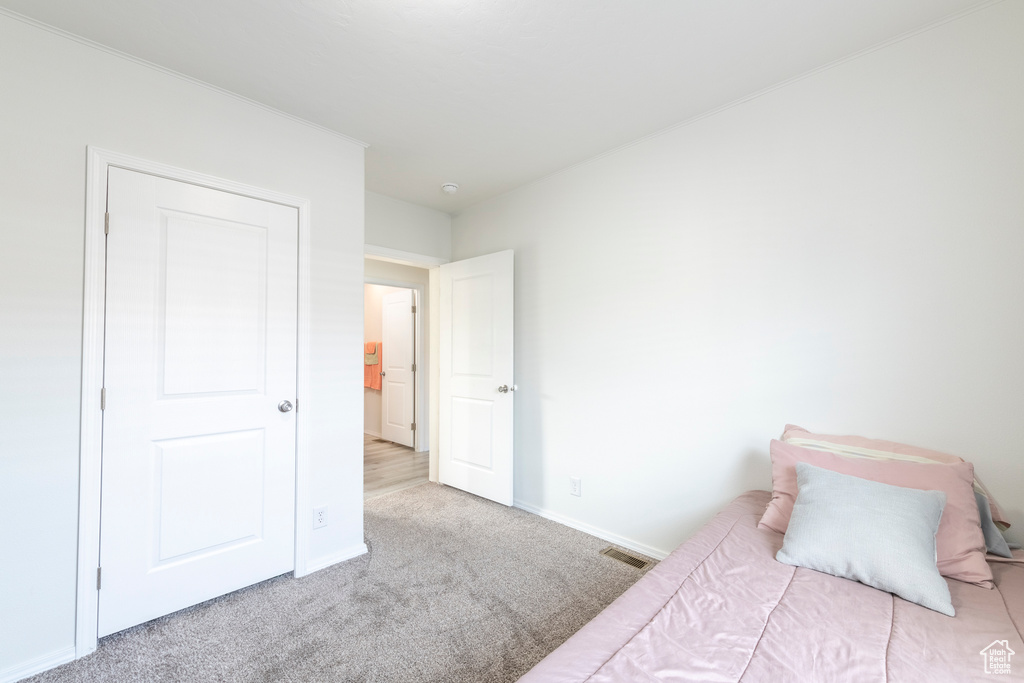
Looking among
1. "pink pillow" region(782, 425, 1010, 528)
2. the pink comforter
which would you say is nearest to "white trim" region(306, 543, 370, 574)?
the pink comforter

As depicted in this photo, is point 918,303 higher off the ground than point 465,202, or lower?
lower

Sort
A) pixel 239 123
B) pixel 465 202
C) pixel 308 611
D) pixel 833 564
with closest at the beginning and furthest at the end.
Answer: pixel 833 564, pixel 308 611, pixel 239 123, pixel 465 202

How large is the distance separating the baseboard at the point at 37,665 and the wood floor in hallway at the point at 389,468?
168 cm

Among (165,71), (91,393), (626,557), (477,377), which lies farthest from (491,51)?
(626,557)

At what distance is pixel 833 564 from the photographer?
1322mm

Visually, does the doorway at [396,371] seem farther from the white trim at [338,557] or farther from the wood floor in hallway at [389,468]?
the white trim at [338,557]

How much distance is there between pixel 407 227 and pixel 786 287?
279 centimetres

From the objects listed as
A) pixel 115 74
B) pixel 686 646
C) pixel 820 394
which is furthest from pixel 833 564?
pixel 115 74

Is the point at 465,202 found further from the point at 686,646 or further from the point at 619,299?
the point at 686,646

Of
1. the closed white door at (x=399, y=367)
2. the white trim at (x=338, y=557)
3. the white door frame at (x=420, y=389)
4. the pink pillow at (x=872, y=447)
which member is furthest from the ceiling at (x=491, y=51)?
the closed white door at (x=399, y=367)

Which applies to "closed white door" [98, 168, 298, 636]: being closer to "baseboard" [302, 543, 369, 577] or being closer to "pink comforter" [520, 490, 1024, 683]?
"baseboard" [302, 543, 369, 577]

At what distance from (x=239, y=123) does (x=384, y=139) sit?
2.42 ft

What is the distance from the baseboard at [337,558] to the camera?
2432mm

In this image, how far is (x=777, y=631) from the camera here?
3.51 ft
